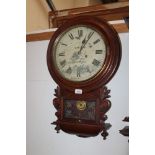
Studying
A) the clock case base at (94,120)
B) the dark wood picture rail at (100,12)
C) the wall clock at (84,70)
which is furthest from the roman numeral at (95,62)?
the dark wood picture rail at (100,12)

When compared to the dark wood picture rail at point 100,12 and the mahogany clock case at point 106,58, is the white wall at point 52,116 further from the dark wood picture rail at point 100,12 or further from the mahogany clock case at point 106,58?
the dark wood picture rail at point 100,12

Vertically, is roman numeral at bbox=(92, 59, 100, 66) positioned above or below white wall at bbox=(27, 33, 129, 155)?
above

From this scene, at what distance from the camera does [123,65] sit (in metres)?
1.23

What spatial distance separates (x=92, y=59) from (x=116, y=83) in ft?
0.73

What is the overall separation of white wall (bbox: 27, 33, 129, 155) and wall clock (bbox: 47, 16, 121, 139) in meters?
0.12

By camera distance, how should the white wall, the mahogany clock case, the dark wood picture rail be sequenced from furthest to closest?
the dark wood picture rail → the white wall → the mahogany clock case

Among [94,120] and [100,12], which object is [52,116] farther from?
[100,12]

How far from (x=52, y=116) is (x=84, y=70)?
18.3 inches

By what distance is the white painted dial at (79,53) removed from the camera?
46.0 inches

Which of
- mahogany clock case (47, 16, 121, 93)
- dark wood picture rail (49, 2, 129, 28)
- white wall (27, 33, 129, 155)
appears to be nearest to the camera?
mahogany clock case (47, 16, 121, 93)

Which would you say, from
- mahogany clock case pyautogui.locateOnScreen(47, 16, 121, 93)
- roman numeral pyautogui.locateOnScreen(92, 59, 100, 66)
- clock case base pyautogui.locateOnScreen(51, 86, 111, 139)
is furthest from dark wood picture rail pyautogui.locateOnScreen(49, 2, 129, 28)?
clock case base pyautogui.locateOnScreen(51, 86, 111, 139)

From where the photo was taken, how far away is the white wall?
123cm

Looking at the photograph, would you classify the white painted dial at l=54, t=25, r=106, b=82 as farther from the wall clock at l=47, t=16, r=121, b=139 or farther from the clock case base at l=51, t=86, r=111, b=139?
the clock case base at l=51, t=86, r=111, b=139
